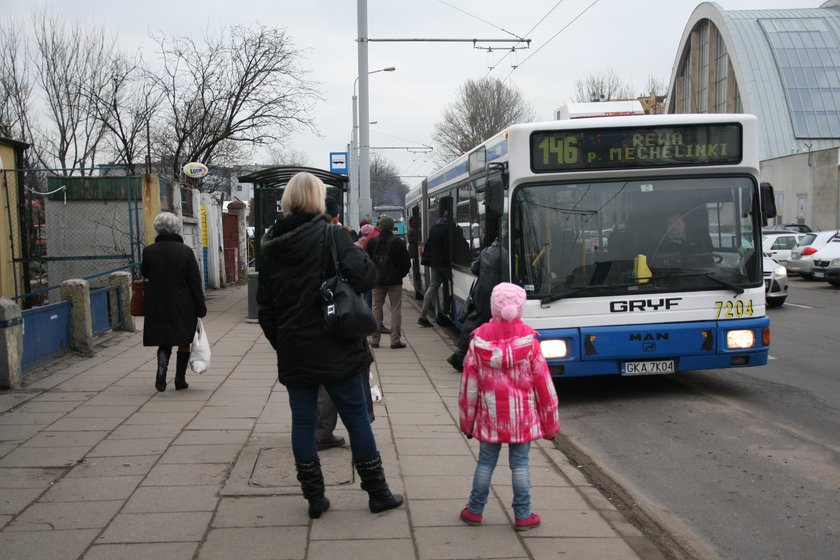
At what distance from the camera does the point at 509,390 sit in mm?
4453

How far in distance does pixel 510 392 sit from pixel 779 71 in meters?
54.6

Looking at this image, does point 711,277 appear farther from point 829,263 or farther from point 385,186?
point 385,186

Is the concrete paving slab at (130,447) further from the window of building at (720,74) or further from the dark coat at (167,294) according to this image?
the window of building at (720,74)

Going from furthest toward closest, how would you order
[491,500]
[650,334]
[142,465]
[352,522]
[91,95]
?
[91,95] < [650,334] < [142,465] < [491,500] < [352,522]

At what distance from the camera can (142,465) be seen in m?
5.89

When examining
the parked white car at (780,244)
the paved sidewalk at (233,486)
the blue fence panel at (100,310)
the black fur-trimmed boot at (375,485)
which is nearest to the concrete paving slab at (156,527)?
the paved sidewalk at (233,486)

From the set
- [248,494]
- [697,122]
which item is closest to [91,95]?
[697,122]

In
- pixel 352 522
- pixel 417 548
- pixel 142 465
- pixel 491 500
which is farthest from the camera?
pixel 142 465

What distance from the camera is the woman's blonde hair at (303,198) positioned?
4.68m

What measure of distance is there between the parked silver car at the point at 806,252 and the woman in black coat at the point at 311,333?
2463 cm

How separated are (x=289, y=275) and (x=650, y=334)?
4579mm

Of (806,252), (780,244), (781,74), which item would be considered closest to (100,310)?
(806,252)

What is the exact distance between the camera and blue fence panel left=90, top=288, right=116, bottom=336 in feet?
39.3

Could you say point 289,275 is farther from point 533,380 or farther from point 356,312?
point 533,380
